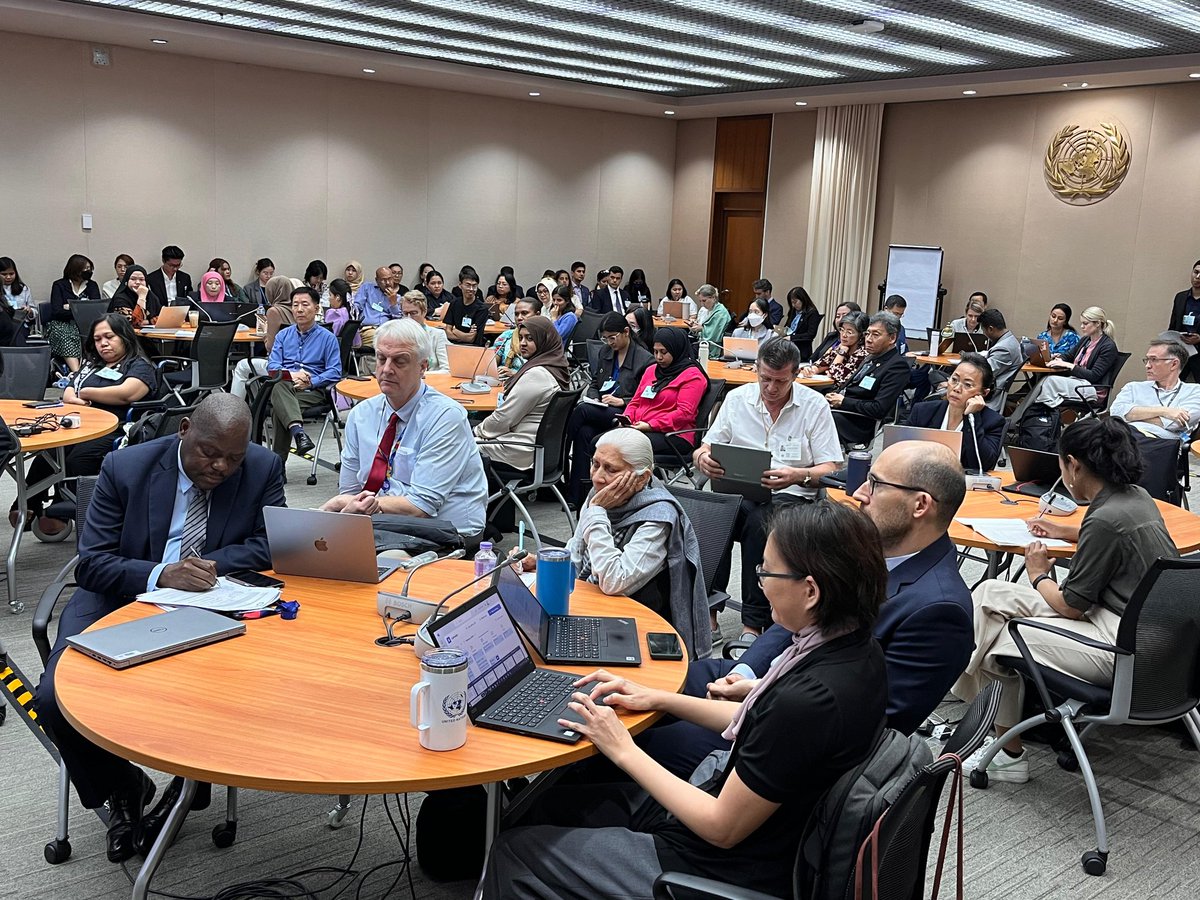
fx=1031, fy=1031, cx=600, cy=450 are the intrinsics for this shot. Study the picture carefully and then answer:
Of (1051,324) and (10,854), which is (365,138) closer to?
(1051,324)

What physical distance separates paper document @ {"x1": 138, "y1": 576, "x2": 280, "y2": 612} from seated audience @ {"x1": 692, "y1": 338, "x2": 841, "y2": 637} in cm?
246

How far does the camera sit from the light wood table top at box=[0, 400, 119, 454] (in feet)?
15.8

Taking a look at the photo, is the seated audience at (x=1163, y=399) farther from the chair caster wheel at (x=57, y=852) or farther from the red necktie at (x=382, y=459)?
the chair caster wheel at (x=57, y=852)

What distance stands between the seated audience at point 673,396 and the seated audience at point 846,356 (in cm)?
242

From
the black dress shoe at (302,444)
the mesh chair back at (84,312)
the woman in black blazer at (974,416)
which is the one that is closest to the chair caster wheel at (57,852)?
the woman in black blazer at (974,416)


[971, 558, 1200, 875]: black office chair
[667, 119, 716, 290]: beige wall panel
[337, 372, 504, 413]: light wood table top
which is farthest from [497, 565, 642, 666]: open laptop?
[667, 119, 716, 290]: beige wall panel

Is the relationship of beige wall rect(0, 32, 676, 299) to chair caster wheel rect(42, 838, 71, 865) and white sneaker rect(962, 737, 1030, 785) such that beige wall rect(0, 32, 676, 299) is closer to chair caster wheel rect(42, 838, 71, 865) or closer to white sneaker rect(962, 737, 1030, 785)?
chair caster wheel rect(42, 838, 71, 865)

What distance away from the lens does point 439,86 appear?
590 inches

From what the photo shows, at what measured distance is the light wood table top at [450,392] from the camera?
6445 mm

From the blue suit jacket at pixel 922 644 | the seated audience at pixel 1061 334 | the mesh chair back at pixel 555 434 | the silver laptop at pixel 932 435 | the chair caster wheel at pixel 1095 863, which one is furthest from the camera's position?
the seated audience at pixel 1061 334

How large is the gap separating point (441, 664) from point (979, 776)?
2.44 metres

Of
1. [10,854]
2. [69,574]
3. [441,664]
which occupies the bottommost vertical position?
[10,854]

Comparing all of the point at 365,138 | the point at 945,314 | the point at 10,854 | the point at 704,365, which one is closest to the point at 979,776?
the point at 10,854

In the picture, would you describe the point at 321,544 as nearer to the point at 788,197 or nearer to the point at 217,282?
the point at 217,282
